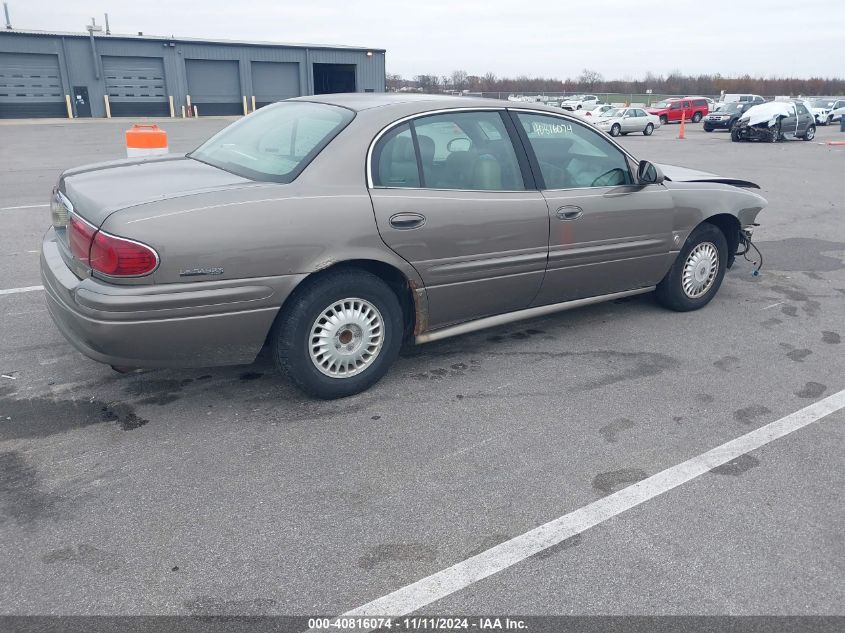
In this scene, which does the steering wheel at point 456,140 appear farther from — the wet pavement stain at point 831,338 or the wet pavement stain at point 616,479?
the wet pavement stain at point 831,338

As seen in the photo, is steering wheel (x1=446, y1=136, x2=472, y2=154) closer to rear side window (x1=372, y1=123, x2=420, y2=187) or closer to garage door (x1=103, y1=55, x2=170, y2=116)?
rear side window (x1=372, y1=123, x2=420, y2=187)

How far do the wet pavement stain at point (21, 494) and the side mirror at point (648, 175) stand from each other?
3.96m

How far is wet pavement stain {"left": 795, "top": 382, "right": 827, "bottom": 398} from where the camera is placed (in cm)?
415

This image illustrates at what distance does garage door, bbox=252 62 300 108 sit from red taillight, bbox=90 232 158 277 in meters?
38.2

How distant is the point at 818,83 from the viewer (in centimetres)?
7406

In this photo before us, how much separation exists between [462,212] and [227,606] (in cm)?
245

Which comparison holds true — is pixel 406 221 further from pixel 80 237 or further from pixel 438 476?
pixel 80 237

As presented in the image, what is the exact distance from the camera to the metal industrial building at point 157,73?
33.4 meters

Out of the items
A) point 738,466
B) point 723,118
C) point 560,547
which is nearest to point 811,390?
point 738,466

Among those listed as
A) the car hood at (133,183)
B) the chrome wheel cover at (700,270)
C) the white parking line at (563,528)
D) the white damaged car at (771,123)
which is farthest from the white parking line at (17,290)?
the white damaged car at (771,123)

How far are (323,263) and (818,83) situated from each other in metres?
85.6

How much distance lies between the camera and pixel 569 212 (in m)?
4.48

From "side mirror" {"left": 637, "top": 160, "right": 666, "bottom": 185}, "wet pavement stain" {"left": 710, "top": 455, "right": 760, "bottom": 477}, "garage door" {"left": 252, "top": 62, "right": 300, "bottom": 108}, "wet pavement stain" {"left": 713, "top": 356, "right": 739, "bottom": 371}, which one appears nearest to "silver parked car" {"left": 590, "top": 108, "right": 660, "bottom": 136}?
"garage door" {"left": 252, "top": 62, "right": 300, "bottom": 108}

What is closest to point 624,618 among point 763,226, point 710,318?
point 710,318
